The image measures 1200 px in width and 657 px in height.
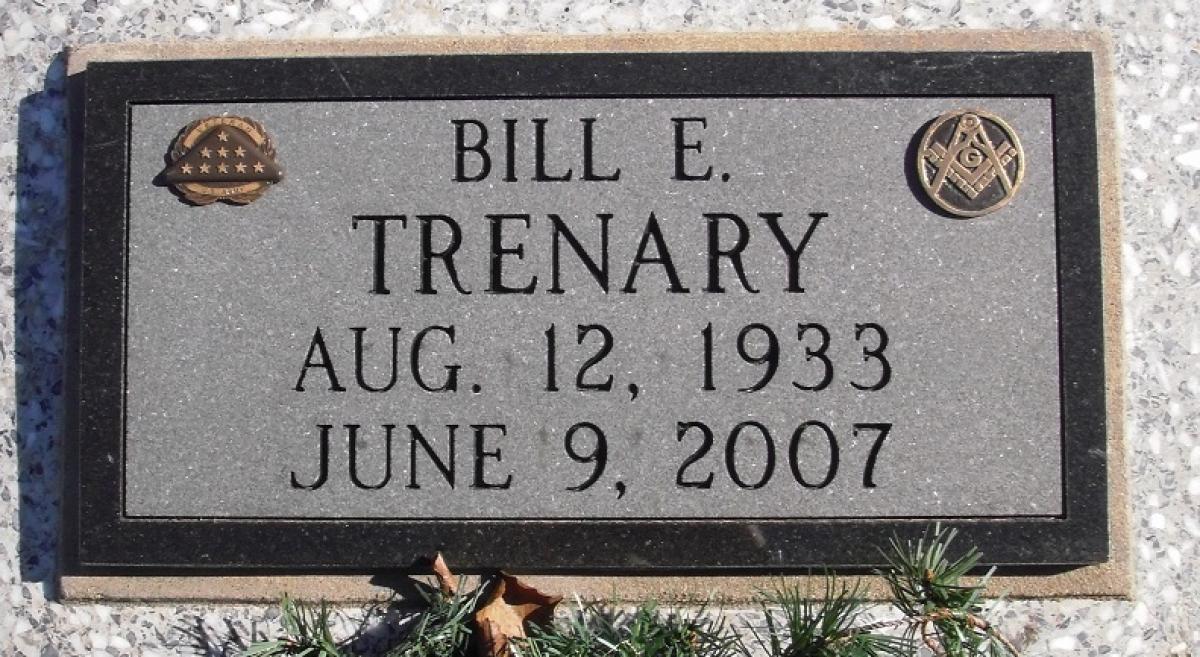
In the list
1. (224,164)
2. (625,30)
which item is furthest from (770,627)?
(224,164)

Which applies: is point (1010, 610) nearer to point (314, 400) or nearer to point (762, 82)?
point (762, 82)

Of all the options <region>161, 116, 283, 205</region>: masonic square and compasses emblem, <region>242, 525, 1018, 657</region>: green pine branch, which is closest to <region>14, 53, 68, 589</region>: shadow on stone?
<region>161, 116, 283, 205</region>: masonic square and compasses emblem

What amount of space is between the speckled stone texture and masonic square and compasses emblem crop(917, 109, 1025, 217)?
29 cm

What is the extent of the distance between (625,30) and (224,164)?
945 millimetres

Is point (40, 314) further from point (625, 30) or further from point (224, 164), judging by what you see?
point (625, 30)

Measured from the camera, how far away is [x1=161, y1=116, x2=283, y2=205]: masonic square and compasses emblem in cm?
241

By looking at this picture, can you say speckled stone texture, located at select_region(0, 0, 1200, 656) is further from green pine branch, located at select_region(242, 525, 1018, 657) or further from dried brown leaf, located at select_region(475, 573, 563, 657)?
dried brown leaf, located at select_region(475, 573, 563, 657)

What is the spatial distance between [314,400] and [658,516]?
779mm

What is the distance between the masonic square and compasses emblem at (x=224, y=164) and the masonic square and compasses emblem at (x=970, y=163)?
142cm

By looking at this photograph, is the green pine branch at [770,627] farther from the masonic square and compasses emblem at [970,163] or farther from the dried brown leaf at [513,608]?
the masonic square and compasses emblem at [970,163]

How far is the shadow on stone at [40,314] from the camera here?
98.0 inches

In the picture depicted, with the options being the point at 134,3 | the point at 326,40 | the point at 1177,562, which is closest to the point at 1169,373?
the point at 1177,562

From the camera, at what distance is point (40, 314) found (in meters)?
2.54

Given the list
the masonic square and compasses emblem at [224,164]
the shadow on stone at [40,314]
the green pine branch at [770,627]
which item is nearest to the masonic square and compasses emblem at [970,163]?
the green pine branch at [770,627]
